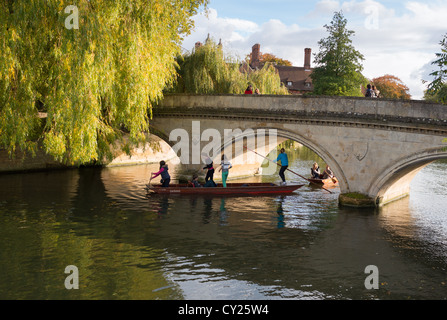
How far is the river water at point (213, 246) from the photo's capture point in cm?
764

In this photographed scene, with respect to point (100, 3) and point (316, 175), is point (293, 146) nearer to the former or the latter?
point (316, 175)

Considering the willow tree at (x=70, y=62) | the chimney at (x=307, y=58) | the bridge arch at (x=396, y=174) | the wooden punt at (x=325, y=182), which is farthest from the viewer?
the chimney at (x=307, y=58)

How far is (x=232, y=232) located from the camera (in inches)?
443

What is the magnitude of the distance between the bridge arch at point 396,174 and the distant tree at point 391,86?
38308 millimetres

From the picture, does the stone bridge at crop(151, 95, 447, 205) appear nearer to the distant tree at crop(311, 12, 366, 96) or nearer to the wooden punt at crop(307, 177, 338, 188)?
the wooden punt at crop(307, 177, 338, 188)

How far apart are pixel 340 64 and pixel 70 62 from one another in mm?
21922

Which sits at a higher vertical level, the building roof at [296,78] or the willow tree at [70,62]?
the building roof at [296,78]

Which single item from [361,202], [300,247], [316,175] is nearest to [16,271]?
[300,247]

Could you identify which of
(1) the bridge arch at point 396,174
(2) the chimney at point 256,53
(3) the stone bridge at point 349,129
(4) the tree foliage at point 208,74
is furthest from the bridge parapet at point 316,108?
(2) the chimney at point 256,53

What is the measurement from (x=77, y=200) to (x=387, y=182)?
10233 mm

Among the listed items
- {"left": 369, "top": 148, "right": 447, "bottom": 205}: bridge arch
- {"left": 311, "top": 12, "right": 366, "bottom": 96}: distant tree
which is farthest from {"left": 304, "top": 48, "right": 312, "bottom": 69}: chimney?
{"left": 369, "top": 148, "right": 447, "bottom": 205}: bridge arch

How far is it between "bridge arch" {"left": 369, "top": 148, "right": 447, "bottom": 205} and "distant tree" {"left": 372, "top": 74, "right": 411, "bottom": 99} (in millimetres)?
38308

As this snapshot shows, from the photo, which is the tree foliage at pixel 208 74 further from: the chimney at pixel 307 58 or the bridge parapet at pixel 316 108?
the chimney at pixel 307 58

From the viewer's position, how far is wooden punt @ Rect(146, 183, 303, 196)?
629 inches
